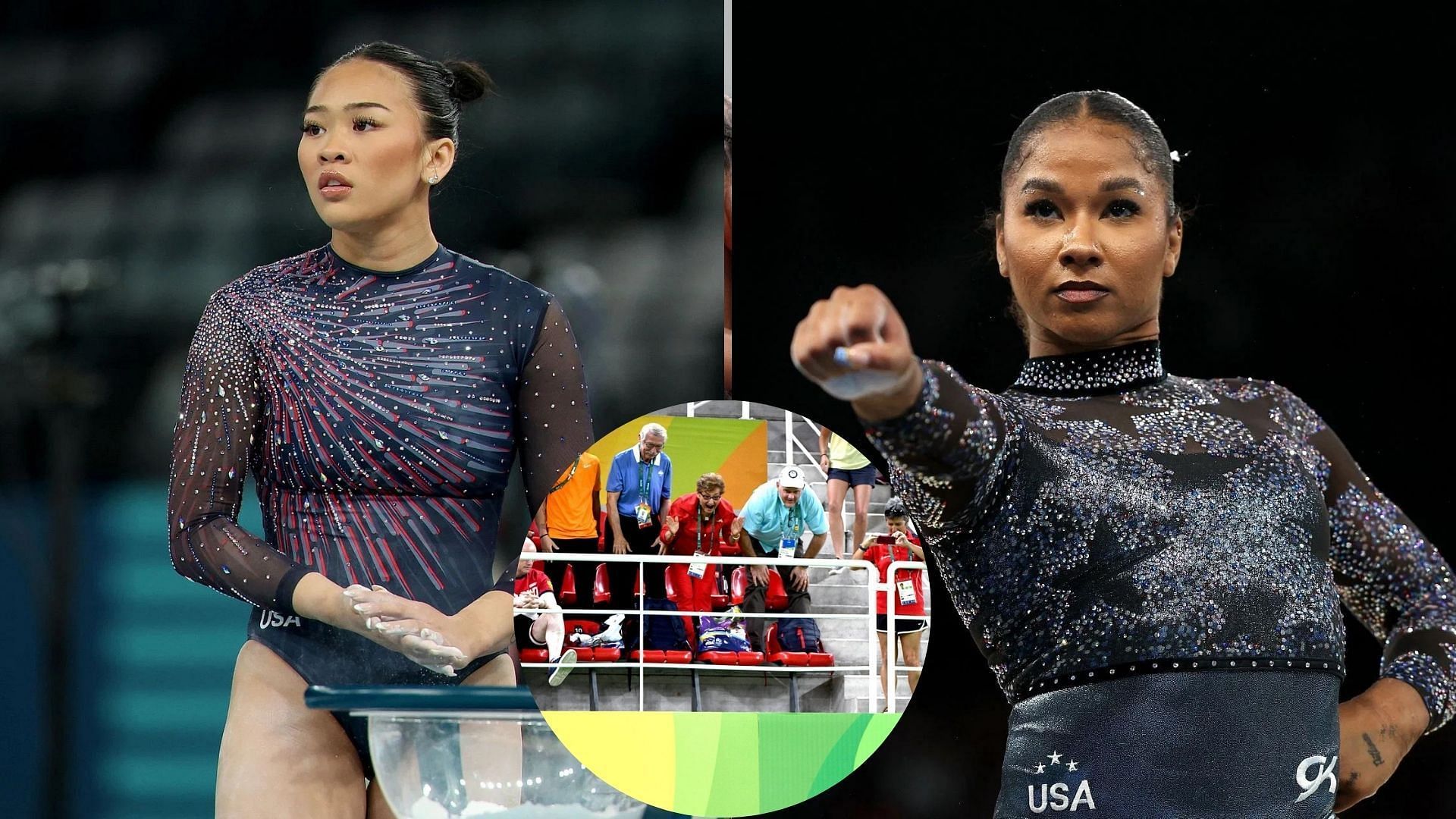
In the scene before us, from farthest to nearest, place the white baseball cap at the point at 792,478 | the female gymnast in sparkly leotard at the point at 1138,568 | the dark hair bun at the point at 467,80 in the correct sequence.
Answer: the dark hair bun at the point at 467,80, the white baseball cap at the point at 792,478, the female gymnast in sparkly leotard at the point at 1138,568

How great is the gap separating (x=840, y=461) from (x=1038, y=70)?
31.5 inches

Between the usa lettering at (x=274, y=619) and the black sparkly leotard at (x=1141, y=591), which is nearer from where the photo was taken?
the black sparkly leotard at (x=1141, y=591)

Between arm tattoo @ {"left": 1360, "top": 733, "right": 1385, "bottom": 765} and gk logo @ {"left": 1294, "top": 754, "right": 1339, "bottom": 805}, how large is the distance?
0.48ft

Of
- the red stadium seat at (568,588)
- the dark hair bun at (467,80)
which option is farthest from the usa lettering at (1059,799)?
the dark hair bun at (467,80)

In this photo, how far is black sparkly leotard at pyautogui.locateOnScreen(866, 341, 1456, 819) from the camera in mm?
2156

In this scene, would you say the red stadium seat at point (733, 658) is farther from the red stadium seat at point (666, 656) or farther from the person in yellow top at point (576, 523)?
the person in yellow top at point (576, 523)

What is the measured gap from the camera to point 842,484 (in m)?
2.50

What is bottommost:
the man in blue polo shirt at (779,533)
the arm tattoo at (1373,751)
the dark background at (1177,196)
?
the arm tattoo at (1373,751)

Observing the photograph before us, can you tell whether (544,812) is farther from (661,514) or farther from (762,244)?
(762,244)

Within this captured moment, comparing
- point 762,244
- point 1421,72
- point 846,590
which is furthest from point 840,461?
point 1421,72

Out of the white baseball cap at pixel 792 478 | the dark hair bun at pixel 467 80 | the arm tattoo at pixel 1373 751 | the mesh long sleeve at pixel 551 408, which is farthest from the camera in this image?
the dark hair bun at pixel 467 80

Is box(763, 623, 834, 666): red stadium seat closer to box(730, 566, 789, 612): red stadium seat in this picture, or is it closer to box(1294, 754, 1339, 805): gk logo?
box(730, 566, 789, 612): red stadium seat

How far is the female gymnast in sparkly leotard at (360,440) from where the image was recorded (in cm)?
250

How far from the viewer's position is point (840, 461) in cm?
251
